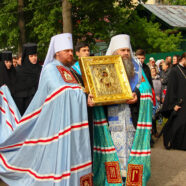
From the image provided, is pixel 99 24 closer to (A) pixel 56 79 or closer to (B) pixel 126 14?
(B) pixel 126 14

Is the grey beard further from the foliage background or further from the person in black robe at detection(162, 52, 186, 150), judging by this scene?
the foliage background

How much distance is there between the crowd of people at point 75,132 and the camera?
4.02 m

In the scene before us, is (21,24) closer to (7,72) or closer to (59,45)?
(7,72)

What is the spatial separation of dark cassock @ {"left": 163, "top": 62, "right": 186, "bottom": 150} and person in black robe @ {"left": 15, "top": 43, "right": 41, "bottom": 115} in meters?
2.68

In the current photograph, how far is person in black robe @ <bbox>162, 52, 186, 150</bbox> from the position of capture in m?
7.72

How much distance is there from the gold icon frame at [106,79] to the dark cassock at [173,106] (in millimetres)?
3448

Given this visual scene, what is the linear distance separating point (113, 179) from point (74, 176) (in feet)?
2.68

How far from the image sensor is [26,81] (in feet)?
24.0

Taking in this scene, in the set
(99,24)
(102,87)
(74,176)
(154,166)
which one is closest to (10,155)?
(74,176)

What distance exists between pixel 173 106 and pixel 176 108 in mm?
73

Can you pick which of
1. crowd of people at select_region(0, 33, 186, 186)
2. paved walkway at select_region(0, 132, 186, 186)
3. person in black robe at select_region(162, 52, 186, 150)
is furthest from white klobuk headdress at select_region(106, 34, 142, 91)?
person in black robe at select_region(162, 52, 186, 150)

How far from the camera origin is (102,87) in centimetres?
438

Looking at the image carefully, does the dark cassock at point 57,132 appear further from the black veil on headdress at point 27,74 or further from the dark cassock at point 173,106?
the dark cassock at point 173,106

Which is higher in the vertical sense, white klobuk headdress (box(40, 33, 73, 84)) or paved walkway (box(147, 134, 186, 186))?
white klobuk headdress (box(40, 33, 73, 84))
